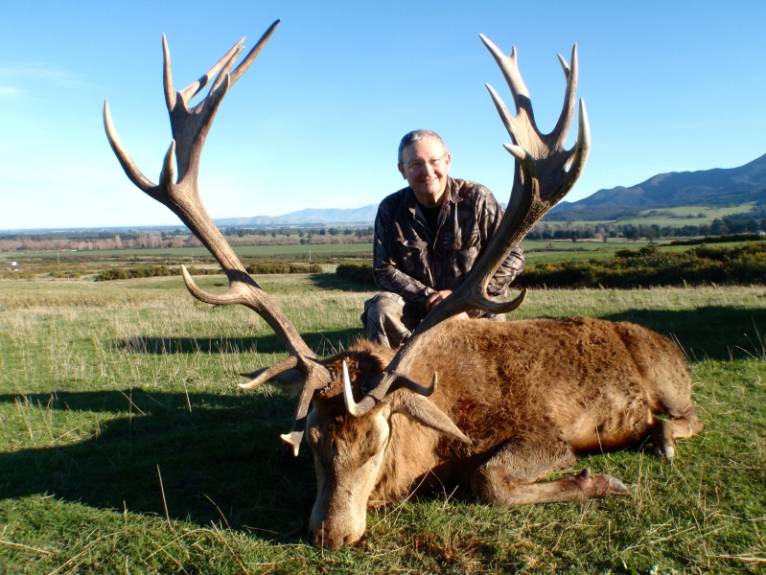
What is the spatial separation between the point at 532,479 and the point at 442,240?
3065 millimetres

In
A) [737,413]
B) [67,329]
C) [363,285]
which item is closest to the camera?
[737,413]

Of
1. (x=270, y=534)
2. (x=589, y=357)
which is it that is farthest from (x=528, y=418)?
(x=270, y=534)

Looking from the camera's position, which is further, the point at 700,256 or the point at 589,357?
→ the point at 700,256

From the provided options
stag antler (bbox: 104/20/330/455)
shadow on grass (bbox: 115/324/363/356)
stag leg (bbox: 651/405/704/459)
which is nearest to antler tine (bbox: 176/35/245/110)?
stag antler (bbox: 104/20/330/455)

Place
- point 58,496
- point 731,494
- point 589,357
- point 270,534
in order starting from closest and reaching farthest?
point 270,534 → point 731,494 → point 58,496 → point 589,357

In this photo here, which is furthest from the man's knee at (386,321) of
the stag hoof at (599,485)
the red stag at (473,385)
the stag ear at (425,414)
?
the stag hoof at (599,485)

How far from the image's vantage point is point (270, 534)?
444 cm

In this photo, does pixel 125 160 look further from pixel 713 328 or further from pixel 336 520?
pixel 713 328

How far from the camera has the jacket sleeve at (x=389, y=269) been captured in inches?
269

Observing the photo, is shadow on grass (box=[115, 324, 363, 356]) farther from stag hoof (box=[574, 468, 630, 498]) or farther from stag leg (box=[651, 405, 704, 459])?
stag hoof (box=[574, 468, 630, 498])

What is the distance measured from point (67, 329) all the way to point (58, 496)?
12942 mm

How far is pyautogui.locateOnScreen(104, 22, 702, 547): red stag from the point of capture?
444 centimetres

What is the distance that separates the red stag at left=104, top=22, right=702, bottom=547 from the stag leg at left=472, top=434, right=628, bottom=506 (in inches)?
0.4

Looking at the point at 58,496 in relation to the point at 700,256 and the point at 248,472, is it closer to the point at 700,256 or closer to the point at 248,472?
the point at 248,472
